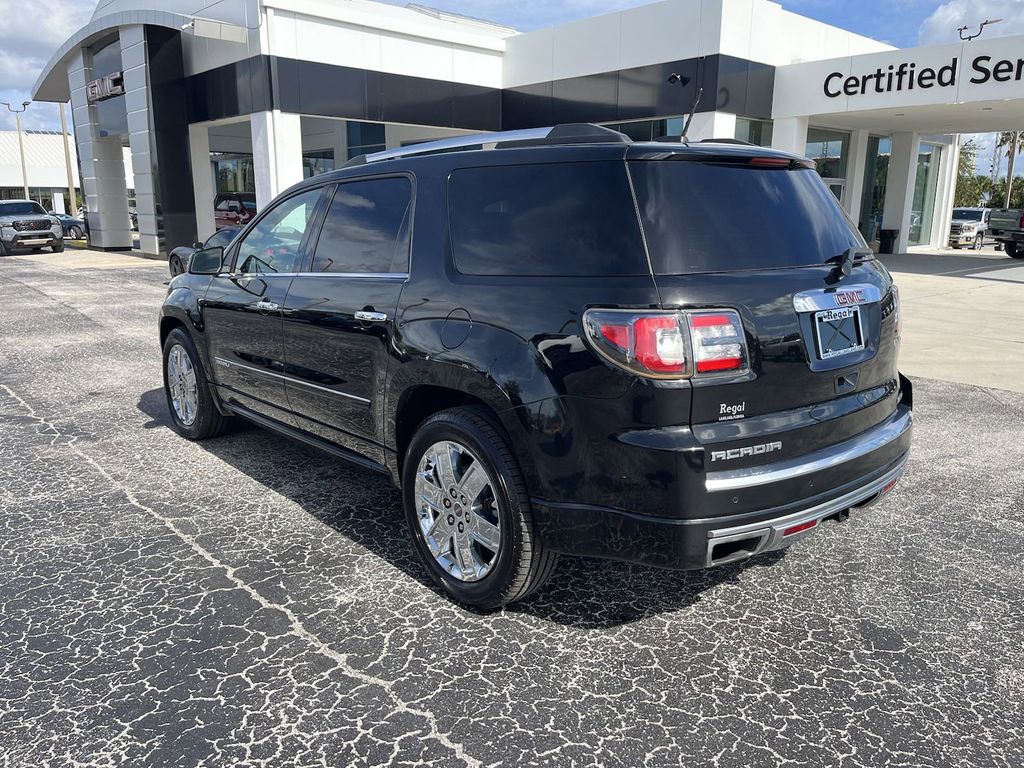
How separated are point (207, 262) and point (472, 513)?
2.91m

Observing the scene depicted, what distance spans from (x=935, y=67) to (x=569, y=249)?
771 inches

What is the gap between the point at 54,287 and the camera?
16234mm

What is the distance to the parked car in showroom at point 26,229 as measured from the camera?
25.6 meters

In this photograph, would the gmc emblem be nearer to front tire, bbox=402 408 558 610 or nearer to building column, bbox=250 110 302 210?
front tire, bbox=402 408 558 610

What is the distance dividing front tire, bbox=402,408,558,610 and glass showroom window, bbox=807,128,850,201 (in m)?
24.2

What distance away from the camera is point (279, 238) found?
4.59 metres

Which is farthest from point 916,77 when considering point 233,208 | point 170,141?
point 233,208

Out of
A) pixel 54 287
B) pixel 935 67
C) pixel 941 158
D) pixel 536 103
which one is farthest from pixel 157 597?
pixel 941 158

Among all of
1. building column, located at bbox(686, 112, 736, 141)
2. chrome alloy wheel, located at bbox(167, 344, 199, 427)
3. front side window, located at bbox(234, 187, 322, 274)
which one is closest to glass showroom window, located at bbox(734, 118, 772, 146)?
building column, located at bbox(686, 112, 736, 141)

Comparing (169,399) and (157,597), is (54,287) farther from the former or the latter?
(157,597)

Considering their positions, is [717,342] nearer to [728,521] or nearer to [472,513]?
[728,521]

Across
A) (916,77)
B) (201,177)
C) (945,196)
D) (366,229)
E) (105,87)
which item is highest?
(105,87)

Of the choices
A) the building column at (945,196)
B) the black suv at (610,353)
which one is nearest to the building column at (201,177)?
the black suv at (610,353)

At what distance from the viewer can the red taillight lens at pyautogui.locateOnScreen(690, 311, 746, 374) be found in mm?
2658
